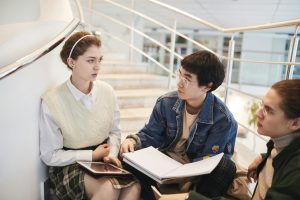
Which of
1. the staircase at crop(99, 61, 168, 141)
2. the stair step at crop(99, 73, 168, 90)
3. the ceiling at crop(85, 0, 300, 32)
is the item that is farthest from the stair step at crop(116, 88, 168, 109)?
the ceiling at crop(85, 0, 300, 32)

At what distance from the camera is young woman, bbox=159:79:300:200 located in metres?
0.88

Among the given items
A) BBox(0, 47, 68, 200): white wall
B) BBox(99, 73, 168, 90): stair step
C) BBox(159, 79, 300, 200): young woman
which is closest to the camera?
BBox(159, 79, 300, 200): young woman

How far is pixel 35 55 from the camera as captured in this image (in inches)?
46.9

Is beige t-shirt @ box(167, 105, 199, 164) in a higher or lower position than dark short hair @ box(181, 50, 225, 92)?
lower

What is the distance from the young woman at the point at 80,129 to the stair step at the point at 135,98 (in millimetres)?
1078

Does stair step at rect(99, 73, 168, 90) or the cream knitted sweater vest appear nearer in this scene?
the cream knitted sweater vest

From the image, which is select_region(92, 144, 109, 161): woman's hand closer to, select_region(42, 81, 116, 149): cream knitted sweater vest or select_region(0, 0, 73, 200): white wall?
select_region(42, 81, 116, 149): cream knitted sweater vest

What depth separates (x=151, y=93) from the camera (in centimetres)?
292

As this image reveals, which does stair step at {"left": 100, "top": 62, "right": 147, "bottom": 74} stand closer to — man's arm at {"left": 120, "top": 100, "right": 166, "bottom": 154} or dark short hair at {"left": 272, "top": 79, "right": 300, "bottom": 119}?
man's arm at {"left": 120, "top": 100, "right": 166, "bottom": 154}

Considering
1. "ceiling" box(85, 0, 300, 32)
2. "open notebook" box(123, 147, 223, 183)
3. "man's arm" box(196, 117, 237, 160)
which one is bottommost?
"open notebook" box(123, 147, 223, 183)

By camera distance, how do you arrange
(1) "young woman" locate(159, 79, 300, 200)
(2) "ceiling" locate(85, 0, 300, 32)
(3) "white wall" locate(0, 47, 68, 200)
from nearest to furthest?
1. (1) "young woman" locate(159, 79, 300, 200)
2. (3) "white wall" locate(0, 47, 68, 200)
3. (2) "ceiling" locate(85, 0, 300, 32)

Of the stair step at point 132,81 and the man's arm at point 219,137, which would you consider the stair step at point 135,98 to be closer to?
the stair step at point 132,81

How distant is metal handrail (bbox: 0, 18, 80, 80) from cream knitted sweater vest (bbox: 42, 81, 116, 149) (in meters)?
0.26

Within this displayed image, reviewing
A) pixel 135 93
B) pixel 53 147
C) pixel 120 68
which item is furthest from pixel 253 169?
pixel 120 68
